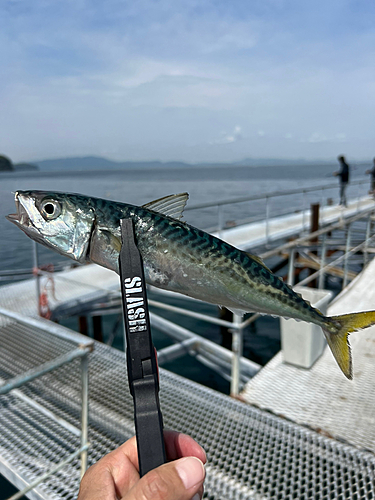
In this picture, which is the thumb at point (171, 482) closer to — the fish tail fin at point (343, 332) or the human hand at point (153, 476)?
the human hand at point (153, 476)

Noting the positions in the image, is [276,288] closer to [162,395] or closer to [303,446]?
[303,446]

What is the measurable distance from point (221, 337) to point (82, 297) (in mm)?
4698

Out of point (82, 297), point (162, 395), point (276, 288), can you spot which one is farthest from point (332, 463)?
point (82, 297)

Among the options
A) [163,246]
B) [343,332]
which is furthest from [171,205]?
[343,332]

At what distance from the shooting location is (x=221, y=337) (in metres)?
11.2

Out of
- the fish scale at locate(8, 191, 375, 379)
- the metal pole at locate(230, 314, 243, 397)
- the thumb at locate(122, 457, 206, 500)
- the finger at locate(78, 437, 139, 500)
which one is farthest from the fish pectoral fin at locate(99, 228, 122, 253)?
the metal pole at locate(230, 314, 243, 397)

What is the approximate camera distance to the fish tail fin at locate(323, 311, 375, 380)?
1015mm

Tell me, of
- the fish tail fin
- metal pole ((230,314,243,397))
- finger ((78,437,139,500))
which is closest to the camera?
the fish tail fin

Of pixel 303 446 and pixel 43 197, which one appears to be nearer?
pixel 43 197

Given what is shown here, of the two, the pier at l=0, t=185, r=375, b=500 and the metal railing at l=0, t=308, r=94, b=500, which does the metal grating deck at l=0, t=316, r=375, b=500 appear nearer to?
the pier at l=0, t=185, r=375, b=500

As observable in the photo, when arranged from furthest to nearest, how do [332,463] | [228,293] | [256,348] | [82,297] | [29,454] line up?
[256,348] < [82,297] < [29,454] < [332,463] < [228,293]

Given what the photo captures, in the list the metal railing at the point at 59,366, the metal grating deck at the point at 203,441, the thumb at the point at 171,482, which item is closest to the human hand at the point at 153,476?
the thumb at the point at 171,482

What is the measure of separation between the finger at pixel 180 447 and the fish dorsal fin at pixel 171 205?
726 millimetres

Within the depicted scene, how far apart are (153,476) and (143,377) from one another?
24cm
